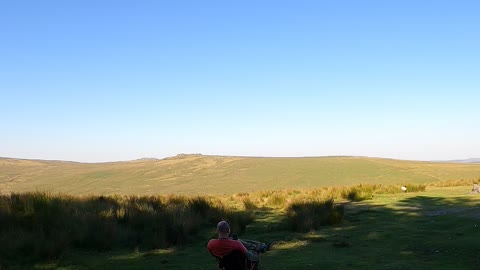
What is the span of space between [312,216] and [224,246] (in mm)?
6217

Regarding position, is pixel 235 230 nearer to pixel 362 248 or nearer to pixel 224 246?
pixel 362 248

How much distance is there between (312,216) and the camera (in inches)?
430

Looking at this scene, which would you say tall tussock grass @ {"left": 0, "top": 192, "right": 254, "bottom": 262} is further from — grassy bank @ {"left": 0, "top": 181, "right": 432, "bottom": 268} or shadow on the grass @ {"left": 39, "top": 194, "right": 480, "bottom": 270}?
shadow on the grass @ {"left": 39, "top": 194, "right": 480, "bottom": 270}

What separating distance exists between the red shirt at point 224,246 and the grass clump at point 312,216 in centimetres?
551

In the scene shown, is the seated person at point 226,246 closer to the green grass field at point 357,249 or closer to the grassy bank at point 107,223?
the green grass field at point 357,249

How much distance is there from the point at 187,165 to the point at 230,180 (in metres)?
22.3

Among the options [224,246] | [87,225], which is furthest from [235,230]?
[224,246]

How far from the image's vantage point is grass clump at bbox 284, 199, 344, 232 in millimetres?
10479

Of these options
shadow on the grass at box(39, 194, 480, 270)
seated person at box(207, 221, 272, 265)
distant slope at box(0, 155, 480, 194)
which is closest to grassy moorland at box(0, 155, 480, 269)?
shadow on the grass at box(39, 194, 480, 270)

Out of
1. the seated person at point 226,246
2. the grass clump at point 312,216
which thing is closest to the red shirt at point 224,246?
the seated person at point 226,246

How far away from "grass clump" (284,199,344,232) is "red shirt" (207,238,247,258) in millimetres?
5514

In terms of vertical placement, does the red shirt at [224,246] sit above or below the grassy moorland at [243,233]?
above

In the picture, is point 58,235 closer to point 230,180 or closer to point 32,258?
point 32,258

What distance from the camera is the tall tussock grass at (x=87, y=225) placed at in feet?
26.7
